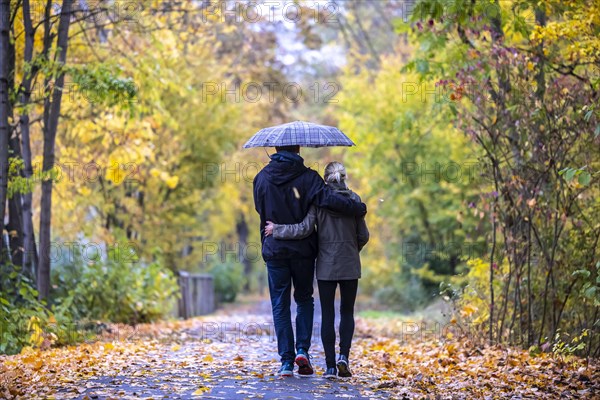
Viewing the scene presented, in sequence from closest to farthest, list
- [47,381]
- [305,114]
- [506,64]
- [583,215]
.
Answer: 1. [47,381]
2. [583,215]
3. [506,64]
4. [305,114]

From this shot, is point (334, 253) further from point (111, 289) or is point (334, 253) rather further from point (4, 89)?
point (111, 289)

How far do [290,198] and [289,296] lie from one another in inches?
35.7

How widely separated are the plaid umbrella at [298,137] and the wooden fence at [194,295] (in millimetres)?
13948

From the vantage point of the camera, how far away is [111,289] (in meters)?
15.5

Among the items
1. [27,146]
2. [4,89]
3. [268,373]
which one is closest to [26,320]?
[27,146]

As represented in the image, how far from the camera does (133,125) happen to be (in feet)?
52.0

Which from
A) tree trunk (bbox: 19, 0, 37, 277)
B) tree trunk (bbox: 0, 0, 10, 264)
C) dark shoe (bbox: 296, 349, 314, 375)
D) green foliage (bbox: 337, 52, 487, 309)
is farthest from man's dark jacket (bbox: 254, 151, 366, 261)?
green foliage (bbox: 337, 52, 487, 309)

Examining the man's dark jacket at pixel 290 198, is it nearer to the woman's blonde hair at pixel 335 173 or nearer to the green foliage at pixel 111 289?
the woman's blonde hair at pixel 335 173

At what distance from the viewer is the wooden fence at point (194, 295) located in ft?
72.4

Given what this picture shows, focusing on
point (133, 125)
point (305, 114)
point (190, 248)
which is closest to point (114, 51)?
point (133, 125)

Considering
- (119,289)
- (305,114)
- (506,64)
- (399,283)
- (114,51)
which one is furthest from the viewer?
(305,114)

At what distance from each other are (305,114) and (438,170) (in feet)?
75.0

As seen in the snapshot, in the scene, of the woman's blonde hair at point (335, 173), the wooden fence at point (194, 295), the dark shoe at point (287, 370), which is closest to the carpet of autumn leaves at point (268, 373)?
the dark shoe at point (287, 370)

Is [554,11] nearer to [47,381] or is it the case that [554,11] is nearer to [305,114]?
[47,381]
